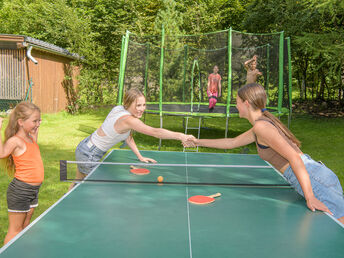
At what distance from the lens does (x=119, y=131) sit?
11.3ft

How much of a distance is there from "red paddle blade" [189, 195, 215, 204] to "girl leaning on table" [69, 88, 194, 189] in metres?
0.89

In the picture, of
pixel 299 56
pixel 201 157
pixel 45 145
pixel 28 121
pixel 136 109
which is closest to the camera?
pixel 28 121

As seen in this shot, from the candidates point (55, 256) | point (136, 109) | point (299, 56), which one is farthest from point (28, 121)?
point (299, 56)

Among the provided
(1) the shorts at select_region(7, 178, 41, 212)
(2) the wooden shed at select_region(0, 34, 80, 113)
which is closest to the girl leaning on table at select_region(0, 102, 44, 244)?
(1) the shorts at select_region(7, 178, 41, 212)

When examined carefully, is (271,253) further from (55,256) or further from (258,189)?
(258,189)

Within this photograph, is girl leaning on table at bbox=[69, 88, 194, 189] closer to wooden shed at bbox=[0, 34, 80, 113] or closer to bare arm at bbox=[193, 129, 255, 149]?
bare arm at bbox=[193, 129, 255, 149]

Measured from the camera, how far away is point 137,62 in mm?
10992

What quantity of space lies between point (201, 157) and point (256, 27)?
1748 cm

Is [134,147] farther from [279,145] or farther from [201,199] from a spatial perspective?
[279,145]

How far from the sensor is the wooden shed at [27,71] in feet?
42.1

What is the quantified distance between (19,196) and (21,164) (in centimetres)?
28

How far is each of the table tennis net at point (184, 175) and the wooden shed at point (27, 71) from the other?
9735mm

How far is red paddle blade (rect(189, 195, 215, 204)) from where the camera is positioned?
256 centimetres

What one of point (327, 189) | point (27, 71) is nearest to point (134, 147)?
point (327, 189)
